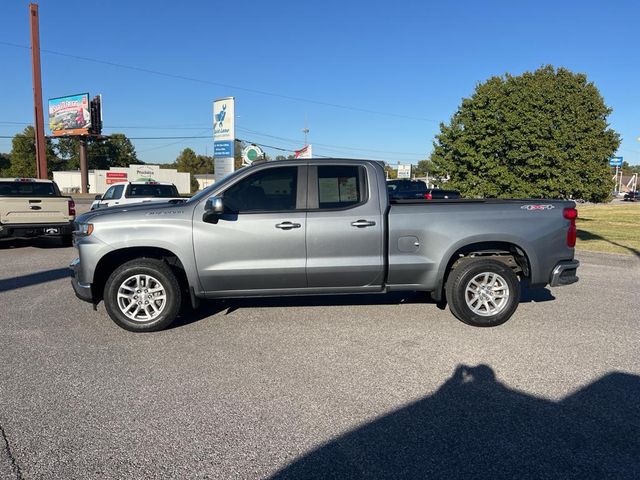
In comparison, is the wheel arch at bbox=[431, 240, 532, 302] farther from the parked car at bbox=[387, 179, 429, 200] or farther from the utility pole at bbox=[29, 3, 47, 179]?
the utility pole at bbox=[29, 3, 47, 179]

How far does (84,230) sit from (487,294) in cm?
461

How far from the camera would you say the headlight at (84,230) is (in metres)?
5.23

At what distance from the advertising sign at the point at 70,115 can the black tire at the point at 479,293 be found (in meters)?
62.3

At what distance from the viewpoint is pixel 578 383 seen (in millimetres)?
3936

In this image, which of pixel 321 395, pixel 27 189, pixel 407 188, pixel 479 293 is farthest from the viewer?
pixel 407 188

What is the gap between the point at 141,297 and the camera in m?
5.30

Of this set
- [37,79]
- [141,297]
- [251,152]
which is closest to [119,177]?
[37,79]

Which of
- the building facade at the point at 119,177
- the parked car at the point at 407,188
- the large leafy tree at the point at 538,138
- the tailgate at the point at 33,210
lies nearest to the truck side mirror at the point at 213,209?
the tailgate at the point at 33,210

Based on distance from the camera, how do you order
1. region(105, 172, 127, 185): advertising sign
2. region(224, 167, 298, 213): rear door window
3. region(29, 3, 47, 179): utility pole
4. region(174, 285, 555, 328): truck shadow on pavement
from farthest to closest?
region(105, 172, 127, 185): advertising sign → region(29, 3, 47, 179): utility pole → region(174, 285, 555, 328): truck shadow on pavement → region(224, 167, 298, 213): rear door window

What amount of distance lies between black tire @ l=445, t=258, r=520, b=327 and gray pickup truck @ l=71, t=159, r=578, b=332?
1cm

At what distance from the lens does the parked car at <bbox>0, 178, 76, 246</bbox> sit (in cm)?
1090

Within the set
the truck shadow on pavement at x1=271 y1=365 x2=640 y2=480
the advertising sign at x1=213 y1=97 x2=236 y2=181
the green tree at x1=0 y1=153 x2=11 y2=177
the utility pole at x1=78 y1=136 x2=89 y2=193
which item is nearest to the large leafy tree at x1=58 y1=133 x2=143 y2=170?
the green tree at x1=0 y1=153 x2=11 y2=177

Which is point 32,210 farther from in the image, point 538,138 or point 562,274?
point 538,138

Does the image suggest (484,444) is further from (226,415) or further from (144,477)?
(144,477)
